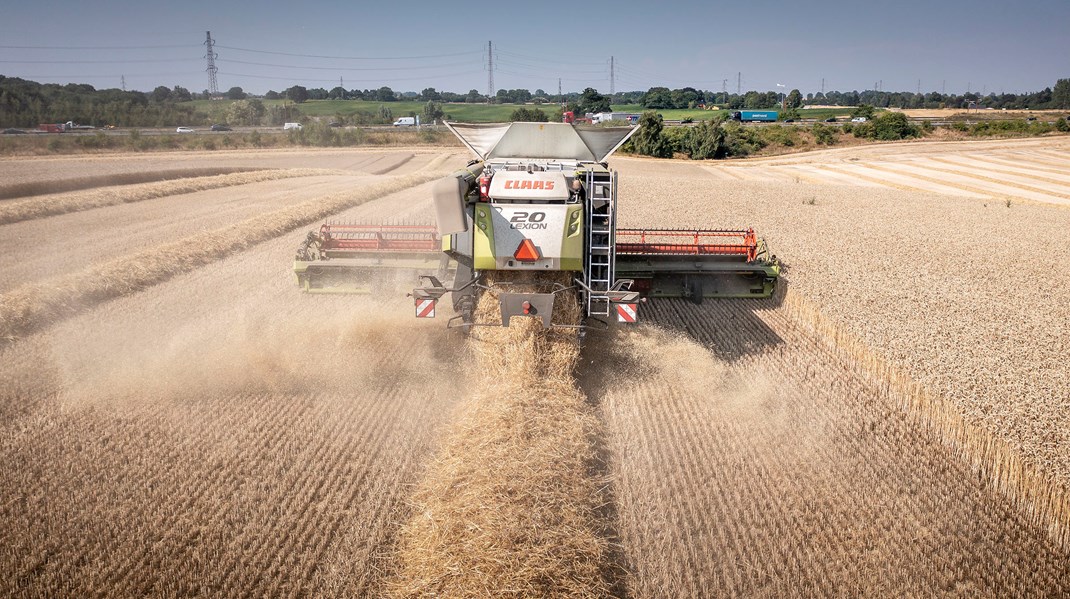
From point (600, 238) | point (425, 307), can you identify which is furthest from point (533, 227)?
point (425, 307)

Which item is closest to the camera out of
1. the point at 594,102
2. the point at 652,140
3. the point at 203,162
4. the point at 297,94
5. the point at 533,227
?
the point at 533,227

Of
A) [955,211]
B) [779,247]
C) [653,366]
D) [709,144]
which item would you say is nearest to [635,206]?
[779,247]

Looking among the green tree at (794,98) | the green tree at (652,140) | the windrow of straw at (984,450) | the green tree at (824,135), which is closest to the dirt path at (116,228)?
the windrow of straw at (984,450)

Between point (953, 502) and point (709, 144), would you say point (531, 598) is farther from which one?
point (709, 144)

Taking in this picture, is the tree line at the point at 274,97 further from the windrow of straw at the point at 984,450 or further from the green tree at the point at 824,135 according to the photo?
the windrow of straw at the point at 984,450

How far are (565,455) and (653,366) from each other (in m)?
2.77

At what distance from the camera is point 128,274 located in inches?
434

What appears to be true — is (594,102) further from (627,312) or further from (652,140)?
(627,312)

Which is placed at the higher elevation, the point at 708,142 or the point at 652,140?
the point at 652,140

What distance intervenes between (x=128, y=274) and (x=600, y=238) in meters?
8.85

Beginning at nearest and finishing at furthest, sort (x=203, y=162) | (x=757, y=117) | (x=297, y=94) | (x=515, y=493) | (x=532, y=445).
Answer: (x=515, y=493), (x=532, y=445), (x=203, y=162), (x=757, y=117), (x=297, y=94)

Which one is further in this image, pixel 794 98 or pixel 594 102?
pixel 794 98

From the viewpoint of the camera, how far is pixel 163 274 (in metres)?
11.5

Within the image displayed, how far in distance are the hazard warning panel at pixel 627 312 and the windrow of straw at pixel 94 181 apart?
21654 mm
